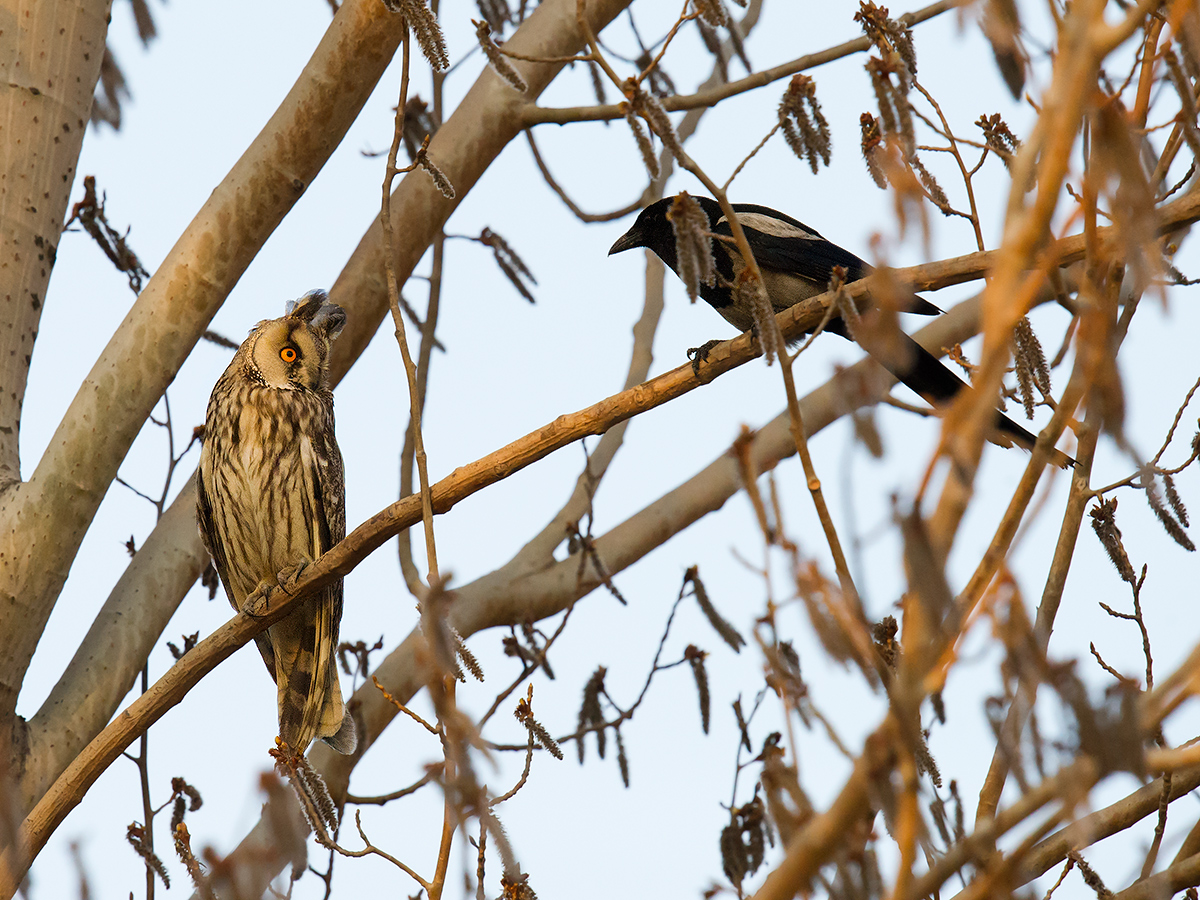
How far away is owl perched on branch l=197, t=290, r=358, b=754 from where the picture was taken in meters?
4.16

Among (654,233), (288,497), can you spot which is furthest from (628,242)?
(288,497)

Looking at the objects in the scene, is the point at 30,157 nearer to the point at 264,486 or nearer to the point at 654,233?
the point at 264,486

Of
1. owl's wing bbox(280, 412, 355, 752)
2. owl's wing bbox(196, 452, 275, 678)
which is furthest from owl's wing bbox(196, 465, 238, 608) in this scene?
owl's wing bbox(280, 412, 355, 752)

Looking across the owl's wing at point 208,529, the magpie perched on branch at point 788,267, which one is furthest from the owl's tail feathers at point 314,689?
the magpie perched on branch at point 788,267

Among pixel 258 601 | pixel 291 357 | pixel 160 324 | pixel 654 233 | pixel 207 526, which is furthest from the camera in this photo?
pixel 654 233

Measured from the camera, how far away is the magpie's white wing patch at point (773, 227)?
14.0 ft

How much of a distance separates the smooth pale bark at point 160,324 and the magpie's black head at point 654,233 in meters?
1.31

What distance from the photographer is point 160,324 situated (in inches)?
144

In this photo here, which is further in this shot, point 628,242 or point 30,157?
point 628,242

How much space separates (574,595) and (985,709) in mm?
3798

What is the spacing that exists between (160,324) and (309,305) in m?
0.85

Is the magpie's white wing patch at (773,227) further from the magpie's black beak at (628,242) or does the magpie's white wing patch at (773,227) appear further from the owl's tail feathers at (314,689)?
the owl's tail feathers at (314,689)

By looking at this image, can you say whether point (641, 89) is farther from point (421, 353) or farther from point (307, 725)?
point (421, 353)

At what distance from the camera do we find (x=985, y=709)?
1.32m
